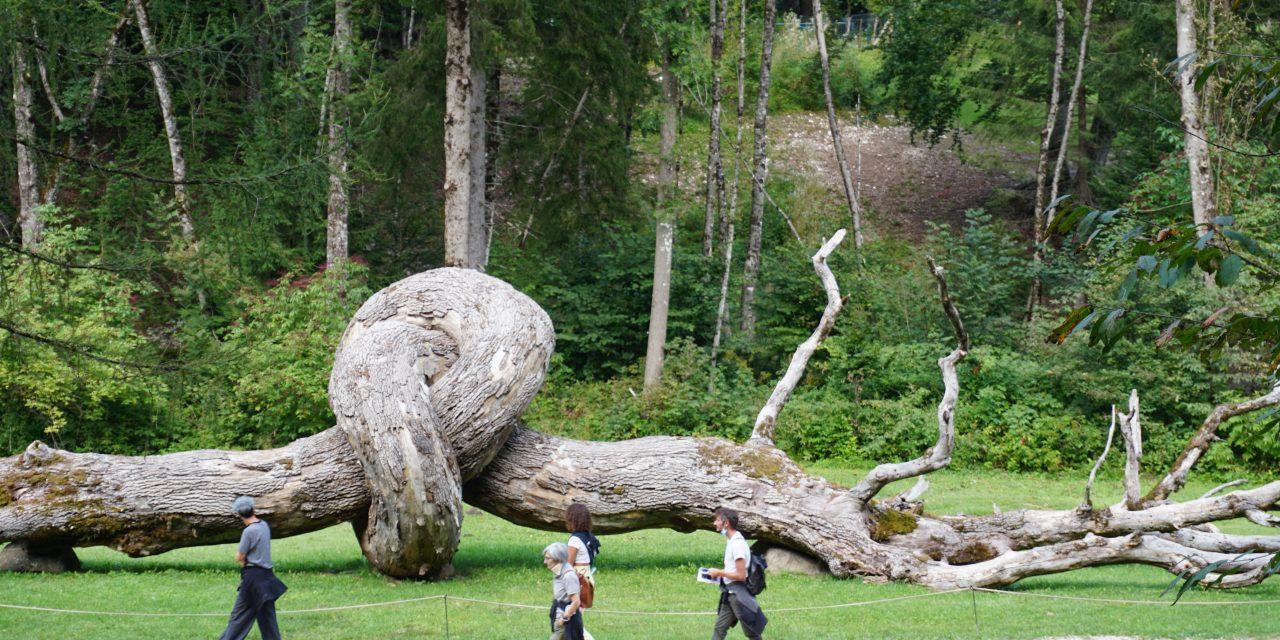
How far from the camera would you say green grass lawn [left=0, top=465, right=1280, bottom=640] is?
10.1 metres

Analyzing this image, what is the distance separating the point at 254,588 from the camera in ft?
29.7

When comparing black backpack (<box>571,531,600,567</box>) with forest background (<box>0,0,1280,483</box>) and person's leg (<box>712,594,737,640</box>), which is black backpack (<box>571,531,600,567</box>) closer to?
person's leg (<box>712,594,737,640</box>)

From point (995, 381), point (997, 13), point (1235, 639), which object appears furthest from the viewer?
point (997, 13)

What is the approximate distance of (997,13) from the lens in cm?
3606

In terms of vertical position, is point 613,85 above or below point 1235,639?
above

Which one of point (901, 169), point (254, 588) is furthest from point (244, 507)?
point (901, 169)

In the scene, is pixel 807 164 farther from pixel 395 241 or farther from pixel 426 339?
pixel 426 339

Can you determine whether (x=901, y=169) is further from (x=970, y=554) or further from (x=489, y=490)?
(x=489, y=490)

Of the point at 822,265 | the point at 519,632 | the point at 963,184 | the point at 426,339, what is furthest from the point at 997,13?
the point at 519,632

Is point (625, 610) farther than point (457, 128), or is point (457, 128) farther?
point (457, 128)

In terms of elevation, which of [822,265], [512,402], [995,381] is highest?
[822,265]

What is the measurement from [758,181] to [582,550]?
60.3ft

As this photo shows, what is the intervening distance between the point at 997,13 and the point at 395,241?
785 inches

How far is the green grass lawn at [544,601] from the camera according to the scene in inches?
397
